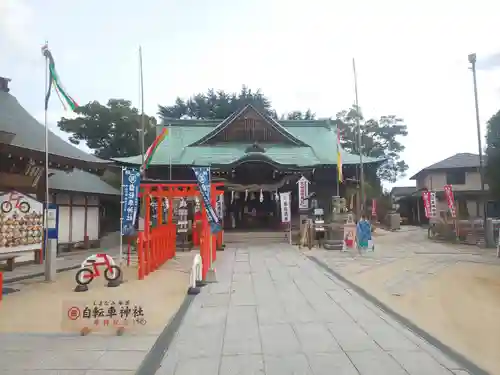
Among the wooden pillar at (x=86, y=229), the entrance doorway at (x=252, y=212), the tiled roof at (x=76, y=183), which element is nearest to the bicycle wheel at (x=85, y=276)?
the tiled roof at (x=76, y=183)

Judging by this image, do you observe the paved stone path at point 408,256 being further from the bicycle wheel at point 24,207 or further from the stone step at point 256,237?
the bicycle wheel at point 24,207

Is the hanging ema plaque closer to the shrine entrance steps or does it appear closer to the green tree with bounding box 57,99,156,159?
the shrine entrance steps

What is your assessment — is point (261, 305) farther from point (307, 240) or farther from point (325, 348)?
point (307, 240)

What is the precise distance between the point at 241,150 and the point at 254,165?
2.59 meters

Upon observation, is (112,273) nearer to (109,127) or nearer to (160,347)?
(160,347)

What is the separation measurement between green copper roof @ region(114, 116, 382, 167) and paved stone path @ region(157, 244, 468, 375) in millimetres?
11609

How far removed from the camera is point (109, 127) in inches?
1368

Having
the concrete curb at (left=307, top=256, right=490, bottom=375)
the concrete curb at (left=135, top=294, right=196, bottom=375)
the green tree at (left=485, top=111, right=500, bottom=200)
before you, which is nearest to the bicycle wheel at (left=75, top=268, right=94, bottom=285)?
the concrete curb at (left=135, top=294, right=196, bottom=375)

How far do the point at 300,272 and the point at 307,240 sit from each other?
6243 mm

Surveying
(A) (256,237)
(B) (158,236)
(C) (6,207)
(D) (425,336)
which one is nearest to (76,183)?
(C) (6,207)

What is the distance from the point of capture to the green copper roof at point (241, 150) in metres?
19.8

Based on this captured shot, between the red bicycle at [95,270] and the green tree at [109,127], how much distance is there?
2725 centimetres

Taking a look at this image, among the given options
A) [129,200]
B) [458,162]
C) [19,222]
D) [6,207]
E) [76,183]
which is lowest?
[19,222]

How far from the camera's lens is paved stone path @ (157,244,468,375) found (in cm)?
396
